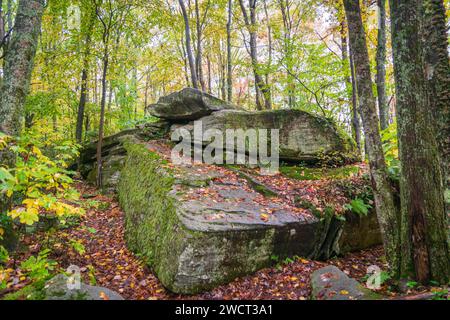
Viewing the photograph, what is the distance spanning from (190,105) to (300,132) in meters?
3.83

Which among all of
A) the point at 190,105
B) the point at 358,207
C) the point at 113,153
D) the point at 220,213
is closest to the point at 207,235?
the point at 220,213

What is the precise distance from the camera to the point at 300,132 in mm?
8211

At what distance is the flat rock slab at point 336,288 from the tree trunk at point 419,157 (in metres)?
0.81

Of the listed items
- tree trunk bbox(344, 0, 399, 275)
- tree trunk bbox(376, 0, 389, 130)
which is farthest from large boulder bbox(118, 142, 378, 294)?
tree trunk bbox(376, 0, 389, 130)

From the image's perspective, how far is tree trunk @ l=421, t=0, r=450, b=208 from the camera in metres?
3.98

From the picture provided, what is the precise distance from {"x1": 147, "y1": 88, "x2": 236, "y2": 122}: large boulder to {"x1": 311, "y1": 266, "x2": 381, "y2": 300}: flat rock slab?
6.25m

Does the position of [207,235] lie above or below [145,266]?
above

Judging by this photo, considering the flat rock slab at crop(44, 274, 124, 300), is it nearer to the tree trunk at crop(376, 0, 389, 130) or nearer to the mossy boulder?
the mossy boulder

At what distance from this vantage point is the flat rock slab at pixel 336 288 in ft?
11.5

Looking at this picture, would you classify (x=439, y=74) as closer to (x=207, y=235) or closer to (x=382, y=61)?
(x=207, y=235)

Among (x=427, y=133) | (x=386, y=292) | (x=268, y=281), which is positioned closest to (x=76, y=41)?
(x=268, y=281)

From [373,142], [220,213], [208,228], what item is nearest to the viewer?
[208,228]
